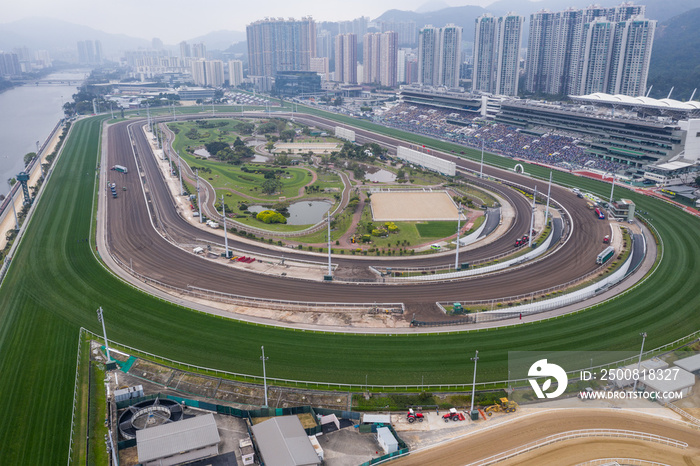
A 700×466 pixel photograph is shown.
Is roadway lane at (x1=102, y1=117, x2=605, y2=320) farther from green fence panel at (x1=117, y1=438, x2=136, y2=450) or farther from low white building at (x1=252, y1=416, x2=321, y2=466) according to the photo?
green fence panel at (x1=117, y1=438, x2=136, y2=450)

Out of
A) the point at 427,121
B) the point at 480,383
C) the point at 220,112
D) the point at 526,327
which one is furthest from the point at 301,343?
the point at 220,112

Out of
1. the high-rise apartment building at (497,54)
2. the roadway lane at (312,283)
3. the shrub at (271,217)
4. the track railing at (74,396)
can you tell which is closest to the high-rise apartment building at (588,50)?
the high-rise apartment building at (497,54)

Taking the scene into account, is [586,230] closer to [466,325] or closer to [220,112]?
[466,325]

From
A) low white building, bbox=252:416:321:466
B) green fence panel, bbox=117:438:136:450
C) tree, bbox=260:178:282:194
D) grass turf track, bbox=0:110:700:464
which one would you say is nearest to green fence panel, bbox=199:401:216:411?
low white building, bbox=252:416:321:466

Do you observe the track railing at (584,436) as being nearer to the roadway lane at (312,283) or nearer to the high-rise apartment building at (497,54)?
the roadway lane at (312,283)

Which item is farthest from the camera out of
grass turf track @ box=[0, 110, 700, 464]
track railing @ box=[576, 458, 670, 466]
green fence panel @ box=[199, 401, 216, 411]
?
grass turf track @ box=[0, 110, 700, 464]

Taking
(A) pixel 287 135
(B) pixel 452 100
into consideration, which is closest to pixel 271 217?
(A) pixel 287 135

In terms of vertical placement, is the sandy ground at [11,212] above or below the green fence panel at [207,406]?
above
